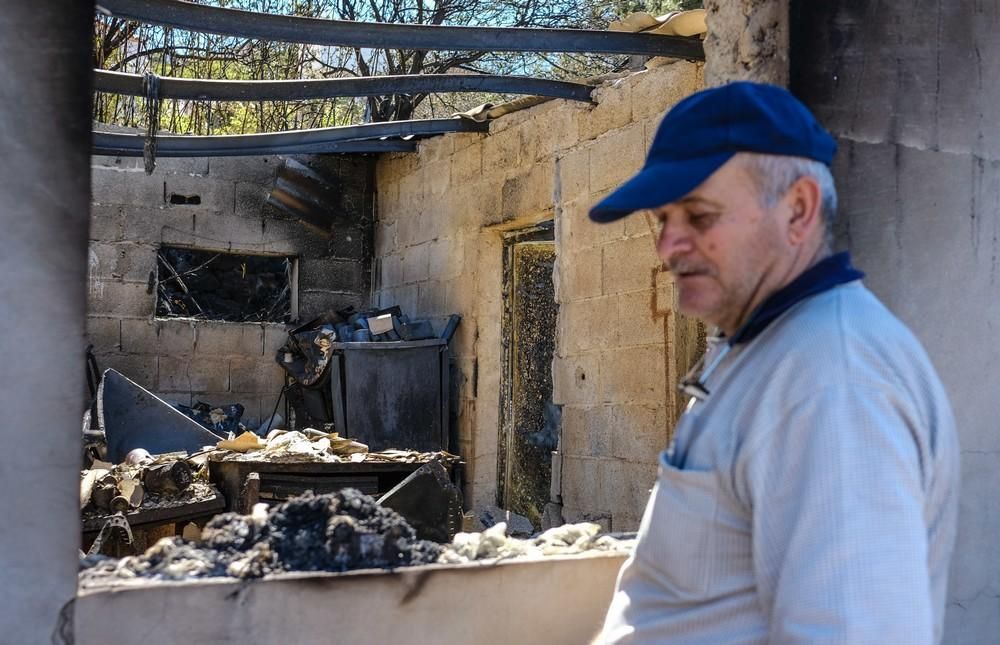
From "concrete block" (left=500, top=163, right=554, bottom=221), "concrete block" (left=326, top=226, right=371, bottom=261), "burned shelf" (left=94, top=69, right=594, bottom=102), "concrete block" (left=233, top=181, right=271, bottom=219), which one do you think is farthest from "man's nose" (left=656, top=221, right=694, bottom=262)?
"concrete block" (left=326, top=226, right=371, bottom=261)

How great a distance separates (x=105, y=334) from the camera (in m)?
8.55

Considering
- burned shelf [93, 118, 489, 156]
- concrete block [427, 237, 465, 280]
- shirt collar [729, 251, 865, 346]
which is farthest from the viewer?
concrete block [427, 237, 465, 280]

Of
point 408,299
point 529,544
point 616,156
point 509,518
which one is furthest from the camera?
point 408,299

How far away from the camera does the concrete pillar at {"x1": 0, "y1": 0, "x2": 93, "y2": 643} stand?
1692 millimetres

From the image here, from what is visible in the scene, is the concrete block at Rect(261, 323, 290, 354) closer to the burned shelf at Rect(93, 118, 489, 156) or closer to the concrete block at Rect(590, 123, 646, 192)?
the burned shelf at Rect(93, 118, 489, 156)

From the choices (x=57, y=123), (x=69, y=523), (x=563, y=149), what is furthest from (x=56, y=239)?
(x=563, y=149)

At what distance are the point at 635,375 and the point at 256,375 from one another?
4.16m

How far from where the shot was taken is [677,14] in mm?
4984

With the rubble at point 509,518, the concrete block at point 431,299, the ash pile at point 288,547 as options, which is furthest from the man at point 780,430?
the concrete block at point 431,299

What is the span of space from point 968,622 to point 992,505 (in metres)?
Answer: 0.28

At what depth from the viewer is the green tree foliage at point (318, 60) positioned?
361 inches

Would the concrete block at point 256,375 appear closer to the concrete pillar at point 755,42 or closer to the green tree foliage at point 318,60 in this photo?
the green tree foliage at point 318,60

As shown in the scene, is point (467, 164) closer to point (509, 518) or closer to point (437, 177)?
point (437, 177)

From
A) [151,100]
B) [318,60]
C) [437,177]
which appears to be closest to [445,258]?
[437,177]
